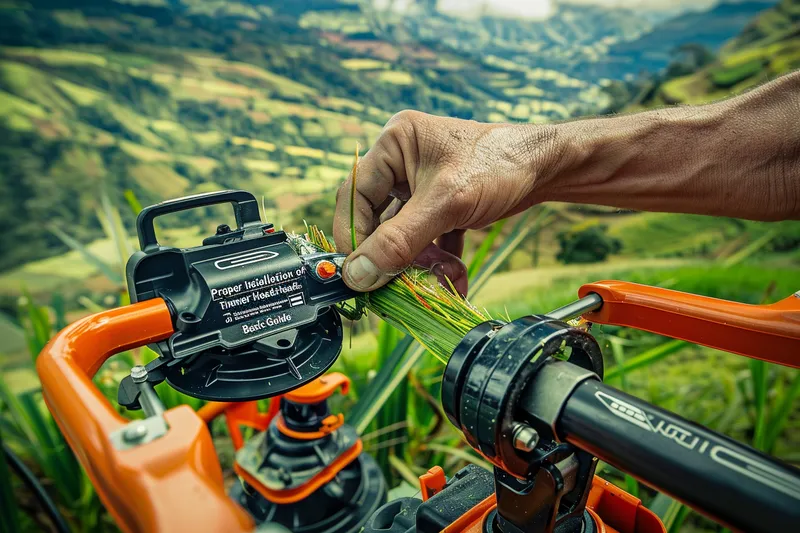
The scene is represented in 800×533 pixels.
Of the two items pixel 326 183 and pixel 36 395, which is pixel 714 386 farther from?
pixel 36 395

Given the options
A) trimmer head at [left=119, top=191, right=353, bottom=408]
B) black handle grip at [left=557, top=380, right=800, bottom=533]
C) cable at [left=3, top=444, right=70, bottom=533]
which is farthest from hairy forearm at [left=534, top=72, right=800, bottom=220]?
cable at [left=3, top=444, right=70, bottom=533]

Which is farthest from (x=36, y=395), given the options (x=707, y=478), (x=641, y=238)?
(x=641, y=238)

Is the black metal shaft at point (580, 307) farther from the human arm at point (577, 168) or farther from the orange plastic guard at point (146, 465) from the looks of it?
the orange plastic guard at point (146, 465)

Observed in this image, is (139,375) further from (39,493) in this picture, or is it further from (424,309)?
(39,493)

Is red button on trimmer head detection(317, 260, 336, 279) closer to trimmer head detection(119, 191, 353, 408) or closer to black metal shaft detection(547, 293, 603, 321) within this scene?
trimmer head detection(119, 191, 353, 408)

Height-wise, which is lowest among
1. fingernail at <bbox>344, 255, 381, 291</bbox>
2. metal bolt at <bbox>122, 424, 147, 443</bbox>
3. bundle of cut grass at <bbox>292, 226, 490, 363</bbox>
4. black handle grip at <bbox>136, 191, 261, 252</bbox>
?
bundle of cut grass at <bbox>292, 226, 490, 363</bbox>

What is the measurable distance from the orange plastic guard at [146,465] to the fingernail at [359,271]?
0.46 metres

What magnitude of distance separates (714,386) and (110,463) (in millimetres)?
2222

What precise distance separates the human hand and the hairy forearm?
0.08m

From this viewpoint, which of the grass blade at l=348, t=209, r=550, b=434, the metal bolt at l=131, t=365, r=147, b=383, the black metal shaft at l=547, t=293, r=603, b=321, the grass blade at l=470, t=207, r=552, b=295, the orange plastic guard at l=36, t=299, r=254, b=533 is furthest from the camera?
the grass blade at l=470, t=207, r=552, b=295

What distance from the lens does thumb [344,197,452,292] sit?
3.01 ft

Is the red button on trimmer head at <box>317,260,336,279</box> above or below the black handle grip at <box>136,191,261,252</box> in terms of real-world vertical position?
below

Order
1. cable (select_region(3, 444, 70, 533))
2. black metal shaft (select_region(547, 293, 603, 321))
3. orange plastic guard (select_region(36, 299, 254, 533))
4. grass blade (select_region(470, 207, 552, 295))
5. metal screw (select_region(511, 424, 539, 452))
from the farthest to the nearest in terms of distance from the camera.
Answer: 1. grass blade (select_region(470, 207, 552, 295))
2. cable (select_region(3, 444, 70, 533))
3. black metal shaft (select_region(547, 293, 603, 321))
4. metal screw (select_region(511, 424, 539, 452))
5. orange plastic guard (select_region(36, 299, 254, 533))

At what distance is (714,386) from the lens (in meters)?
2.05
